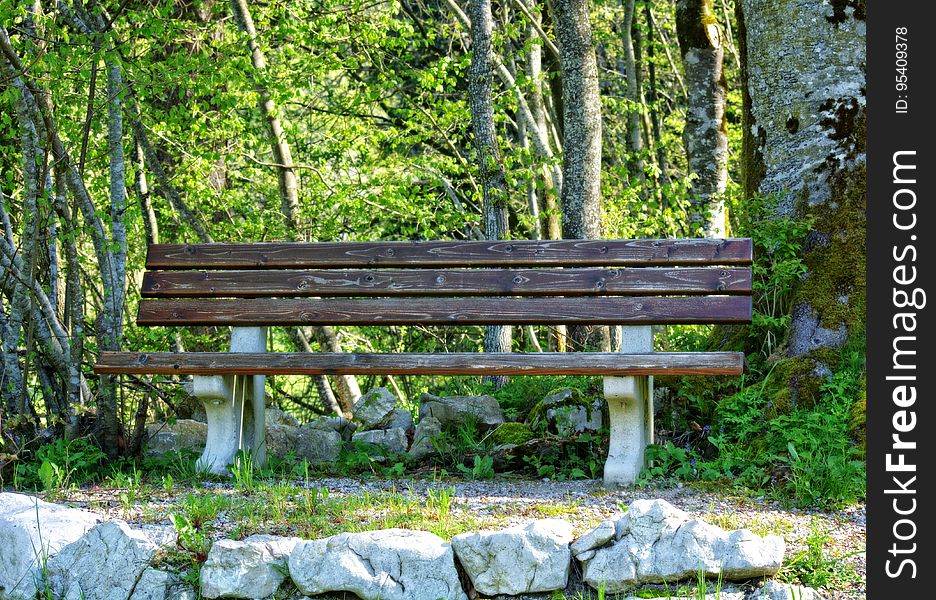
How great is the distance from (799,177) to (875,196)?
129 centimetres

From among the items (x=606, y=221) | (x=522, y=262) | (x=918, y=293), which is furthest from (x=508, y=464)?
(x=606, y=221)

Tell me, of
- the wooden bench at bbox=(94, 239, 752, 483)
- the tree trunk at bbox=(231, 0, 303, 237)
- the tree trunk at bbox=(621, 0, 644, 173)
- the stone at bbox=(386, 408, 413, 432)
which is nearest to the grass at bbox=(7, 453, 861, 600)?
the wooden bench at bbox=(94, 239, 752, 483)

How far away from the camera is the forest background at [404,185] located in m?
5.18

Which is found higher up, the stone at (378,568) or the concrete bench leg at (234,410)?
the concrete bench leg at (234,410)

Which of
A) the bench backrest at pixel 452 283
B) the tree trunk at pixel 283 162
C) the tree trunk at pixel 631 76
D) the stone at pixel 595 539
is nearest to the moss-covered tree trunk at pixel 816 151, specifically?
the bench backrest at pixel 452 283

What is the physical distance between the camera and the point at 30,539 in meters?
3.77

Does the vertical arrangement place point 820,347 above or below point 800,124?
below

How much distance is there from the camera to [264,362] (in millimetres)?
4973

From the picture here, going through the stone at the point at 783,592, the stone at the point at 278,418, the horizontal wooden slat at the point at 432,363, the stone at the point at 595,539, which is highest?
the horizontal wooden slat at the point at 432,363

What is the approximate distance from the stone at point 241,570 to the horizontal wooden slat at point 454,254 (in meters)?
2.03

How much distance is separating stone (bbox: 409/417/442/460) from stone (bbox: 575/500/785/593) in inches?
79.0

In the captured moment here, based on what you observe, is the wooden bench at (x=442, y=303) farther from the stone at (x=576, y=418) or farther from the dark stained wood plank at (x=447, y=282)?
the stone at (x=576, y=418)

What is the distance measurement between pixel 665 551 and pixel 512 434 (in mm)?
2056

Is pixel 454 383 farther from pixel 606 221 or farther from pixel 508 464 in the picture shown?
pixel 606 221
